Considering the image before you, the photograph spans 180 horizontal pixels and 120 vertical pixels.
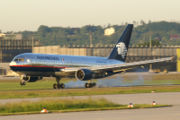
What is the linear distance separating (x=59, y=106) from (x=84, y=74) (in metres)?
27.7

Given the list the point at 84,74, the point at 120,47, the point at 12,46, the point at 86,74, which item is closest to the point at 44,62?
the point at 84,74

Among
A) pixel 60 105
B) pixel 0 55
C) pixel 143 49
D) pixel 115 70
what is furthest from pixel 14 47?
pixel 60 105

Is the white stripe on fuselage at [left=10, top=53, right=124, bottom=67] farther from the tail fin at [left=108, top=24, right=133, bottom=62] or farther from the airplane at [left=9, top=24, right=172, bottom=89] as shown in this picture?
the tail fin at [left=108, top=24, right=133, bottom=62]

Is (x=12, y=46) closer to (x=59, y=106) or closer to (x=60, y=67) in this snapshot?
(x=60, y=67)

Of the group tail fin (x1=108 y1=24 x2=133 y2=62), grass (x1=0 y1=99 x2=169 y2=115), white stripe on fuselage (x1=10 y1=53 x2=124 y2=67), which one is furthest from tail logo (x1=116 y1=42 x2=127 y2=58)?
grass (x1=0 y1=99 x2=169 y2=115)

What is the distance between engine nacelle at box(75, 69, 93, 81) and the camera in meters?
62.2

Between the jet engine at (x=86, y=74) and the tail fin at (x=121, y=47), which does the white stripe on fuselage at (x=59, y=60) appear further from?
the jet engine at (x=86, y=74)

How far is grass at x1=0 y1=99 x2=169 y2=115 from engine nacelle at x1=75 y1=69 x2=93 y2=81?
25.4 metres

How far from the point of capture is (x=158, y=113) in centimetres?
2980

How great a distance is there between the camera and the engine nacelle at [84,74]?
6216 cm

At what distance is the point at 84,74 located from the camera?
6203 centimetres

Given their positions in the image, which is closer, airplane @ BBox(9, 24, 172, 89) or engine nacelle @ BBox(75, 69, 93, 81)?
airplane @ BBox(9, 24, 172, 89)

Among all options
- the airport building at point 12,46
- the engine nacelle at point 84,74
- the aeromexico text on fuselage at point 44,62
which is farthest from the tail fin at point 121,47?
the airport building at point 12,46

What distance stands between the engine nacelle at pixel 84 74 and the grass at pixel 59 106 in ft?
83.5
